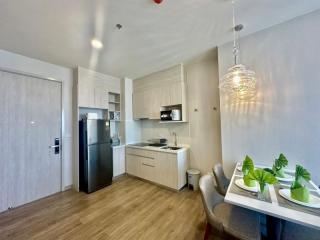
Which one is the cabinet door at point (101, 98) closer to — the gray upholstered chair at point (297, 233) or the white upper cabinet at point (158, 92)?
the white upper cabinet at point (158, 92)

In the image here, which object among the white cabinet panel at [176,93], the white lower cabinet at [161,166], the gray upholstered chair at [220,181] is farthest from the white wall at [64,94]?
the gray upholstered chair at [220,181]

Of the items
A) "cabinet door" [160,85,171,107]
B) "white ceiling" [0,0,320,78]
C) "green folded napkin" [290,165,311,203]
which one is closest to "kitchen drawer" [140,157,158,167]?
"cabinet door" [160,85,171,107]

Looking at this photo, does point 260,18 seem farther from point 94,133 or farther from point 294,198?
point 94,133

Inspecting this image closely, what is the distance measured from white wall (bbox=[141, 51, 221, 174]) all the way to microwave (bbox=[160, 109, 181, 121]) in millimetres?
322

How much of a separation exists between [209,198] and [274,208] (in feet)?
2.14

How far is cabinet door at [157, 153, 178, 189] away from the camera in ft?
9.77

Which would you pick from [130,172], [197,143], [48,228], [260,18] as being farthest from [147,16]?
[130,172]

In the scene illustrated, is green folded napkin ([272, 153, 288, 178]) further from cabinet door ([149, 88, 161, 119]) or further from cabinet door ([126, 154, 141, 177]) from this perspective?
cabinet door ([126, 154, 141, 177])

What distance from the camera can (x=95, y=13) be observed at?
5.65ft

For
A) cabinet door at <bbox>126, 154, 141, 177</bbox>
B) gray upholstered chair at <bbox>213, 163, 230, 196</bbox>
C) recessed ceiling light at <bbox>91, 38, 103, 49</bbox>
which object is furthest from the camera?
cabinet door at <bbox>126, 154, 141, 177</bbox>

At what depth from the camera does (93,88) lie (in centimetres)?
355

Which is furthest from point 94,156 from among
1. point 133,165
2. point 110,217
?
point 110,217

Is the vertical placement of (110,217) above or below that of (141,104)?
below

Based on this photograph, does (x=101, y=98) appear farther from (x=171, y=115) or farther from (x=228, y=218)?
(x=228, y=218)
